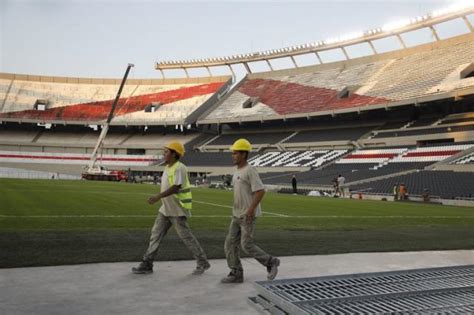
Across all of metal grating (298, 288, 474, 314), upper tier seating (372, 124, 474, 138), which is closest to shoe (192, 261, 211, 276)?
metal grating (298, 288, 474, 314)

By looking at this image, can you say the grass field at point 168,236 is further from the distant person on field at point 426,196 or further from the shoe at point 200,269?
the distant person on field at point 426,196

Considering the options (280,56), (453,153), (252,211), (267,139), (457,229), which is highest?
(280,56)

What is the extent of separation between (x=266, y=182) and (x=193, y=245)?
114 ft

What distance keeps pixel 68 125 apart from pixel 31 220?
63981 millimetres

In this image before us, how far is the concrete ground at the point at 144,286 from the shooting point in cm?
406

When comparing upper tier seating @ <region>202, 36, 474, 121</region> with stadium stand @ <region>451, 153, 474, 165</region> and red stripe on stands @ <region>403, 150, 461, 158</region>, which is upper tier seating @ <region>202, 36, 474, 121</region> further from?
stadium stand @ <region>451, 153, 474, 165</region>

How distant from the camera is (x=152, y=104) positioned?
70062mm

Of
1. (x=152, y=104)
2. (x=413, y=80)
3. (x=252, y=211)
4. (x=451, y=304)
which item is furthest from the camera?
(x=152, y=104)

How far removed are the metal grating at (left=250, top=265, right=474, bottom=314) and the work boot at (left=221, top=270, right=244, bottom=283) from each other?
4.32 feet

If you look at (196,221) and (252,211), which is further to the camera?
(196,221)

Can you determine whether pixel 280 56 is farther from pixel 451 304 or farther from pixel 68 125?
pixel 451 304

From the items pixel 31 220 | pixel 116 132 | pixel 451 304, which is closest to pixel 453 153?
pixel 31 220

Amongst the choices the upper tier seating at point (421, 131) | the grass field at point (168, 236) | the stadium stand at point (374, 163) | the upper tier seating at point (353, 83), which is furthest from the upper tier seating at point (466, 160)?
the grass field at point (168, 236)

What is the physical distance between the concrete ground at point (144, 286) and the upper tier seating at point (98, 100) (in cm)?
5911
